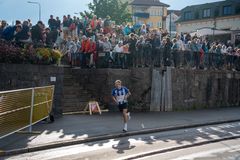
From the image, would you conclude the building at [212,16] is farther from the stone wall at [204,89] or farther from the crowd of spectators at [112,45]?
the crowd of spectators at [112,45]

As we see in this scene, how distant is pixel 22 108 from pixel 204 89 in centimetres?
1454

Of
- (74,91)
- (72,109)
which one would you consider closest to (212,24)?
(74,91)

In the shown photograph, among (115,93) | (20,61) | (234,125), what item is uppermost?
(20,61)

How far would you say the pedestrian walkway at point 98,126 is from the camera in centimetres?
1264

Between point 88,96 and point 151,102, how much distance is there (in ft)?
10.8

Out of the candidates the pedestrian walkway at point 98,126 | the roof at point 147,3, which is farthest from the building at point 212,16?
the pedestrian walkway at point 98,126

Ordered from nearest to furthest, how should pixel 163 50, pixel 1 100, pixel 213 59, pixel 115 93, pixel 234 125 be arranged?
pixel 1 100, pixel 115 93, pixel 234 125, pixel 163 50, pixel 213 59

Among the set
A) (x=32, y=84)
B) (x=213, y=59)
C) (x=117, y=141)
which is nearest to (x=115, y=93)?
(x=117, y=141)

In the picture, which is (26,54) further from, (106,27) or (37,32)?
(106,27)

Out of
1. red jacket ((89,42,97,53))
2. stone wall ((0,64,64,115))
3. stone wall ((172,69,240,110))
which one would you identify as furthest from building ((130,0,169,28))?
stone wall ((0,64,64,115))

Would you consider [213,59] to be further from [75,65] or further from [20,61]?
[20,61]

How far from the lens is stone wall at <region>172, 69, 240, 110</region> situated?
76.1 feet

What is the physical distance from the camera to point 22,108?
1303 centimetres

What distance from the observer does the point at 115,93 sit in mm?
15469
